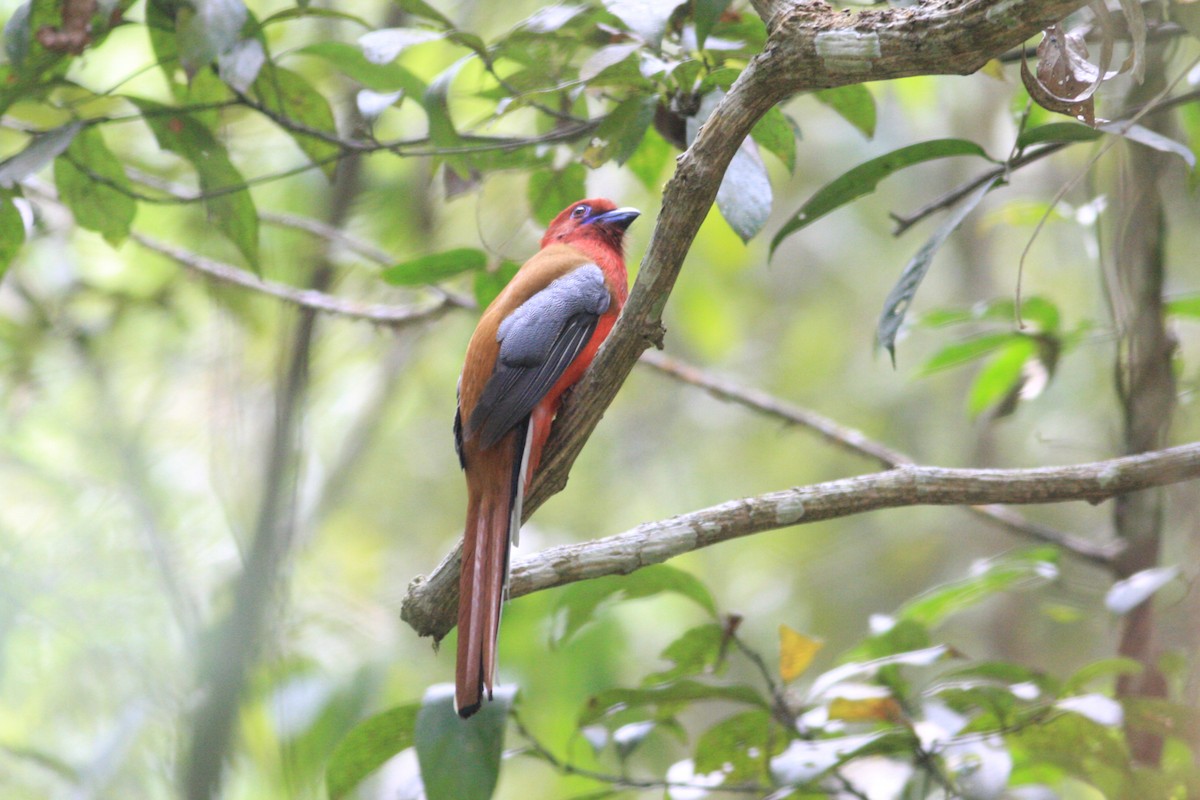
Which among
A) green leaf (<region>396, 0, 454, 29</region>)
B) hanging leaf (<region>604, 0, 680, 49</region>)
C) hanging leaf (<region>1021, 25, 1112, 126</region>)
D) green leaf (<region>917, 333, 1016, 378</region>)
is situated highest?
hanging leaf (<region>1021, 25, 1112, 126</region>)

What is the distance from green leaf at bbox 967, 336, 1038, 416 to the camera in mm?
3285

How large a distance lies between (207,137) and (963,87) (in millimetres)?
4589

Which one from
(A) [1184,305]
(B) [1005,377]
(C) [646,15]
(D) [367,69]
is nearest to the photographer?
(C) [646,15]

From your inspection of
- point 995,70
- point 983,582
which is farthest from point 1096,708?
point 995,70

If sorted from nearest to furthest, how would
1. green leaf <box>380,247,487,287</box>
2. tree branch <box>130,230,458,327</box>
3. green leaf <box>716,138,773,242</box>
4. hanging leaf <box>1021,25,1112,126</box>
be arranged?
hanging leaf <box>1021,25,1112,126</box>, green leaf <box>716,138,773,242</box>, green leaf <box>380,247,487,287</box>, tree branch <box>130,230,458,327</box>

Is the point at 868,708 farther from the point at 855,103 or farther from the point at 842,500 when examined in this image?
the point at 855,103

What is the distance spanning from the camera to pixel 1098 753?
250 centimetres

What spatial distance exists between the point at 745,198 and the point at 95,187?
167cm

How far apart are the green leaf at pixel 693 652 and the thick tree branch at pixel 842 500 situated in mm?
523

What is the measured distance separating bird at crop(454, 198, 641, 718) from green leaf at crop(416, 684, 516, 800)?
3.7 inches

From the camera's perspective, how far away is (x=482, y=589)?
7.44 ft

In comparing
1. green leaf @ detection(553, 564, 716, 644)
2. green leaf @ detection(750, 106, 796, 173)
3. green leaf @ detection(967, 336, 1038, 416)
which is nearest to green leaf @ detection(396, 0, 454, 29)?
green leaf @ detection(750, 106, 796, 173)

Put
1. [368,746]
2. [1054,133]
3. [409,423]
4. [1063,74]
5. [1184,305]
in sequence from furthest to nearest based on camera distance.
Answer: [409,423]
[1184,305]
[368,746]
[1054,133]
[1063,74]

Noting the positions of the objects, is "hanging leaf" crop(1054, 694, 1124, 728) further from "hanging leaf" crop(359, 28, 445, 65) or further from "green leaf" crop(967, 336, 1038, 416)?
"hanging leaf" crop(359, 28, 445, 65)
